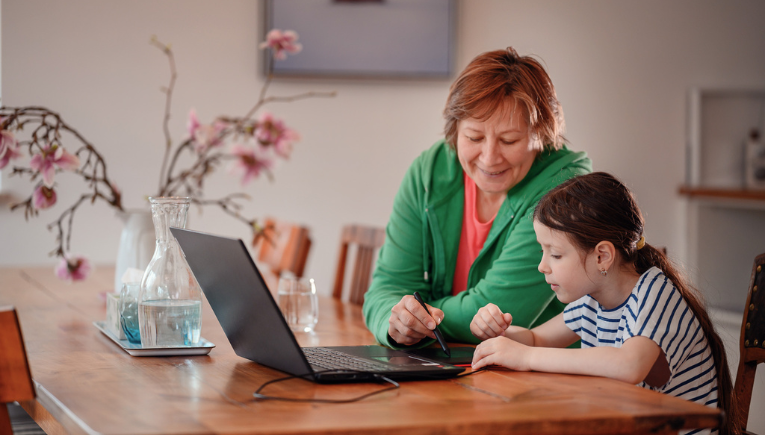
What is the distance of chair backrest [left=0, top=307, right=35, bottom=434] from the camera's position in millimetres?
729

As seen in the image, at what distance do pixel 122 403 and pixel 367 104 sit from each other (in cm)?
269

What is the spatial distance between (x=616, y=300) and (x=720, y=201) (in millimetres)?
2956

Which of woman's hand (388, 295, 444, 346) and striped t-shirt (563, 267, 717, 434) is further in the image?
woman's hand (388, 295, 444, 346)

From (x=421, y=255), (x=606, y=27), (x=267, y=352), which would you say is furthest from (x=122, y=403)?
(x=606, y=27)

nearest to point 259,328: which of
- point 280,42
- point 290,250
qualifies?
point 280,42

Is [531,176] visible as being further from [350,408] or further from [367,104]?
[367,104]

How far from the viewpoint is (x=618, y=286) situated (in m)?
1.11

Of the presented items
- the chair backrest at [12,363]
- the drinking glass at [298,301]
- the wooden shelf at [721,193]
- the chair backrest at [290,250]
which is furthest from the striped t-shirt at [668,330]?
the wooden shelf at [721,193]

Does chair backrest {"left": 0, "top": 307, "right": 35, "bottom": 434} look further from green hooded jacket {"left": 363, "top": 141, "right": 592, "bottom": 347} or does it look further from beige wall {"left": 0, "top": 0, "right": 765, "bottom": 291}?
beige wall {"left": 0, "top": 0, "right": 765, "bottom": 291}

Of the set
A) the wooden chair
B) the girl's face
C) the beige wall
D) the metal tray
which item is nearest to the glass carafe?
the metal tray

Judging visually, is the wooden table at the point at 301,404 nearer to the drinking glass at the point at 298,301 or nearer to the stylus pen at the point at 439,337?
the stylus pen at the point at 439,337

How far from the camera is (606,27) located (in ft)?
12.1

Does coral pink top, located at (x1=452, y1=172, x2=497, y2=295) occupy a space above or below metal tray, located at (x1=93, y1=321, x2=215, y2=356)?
above

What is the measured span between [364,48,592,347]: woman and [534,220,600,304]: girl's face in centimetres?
16
